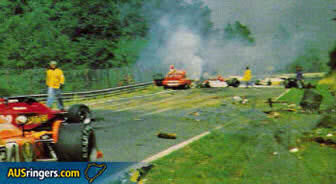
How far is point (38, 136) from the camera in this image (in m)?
6.17

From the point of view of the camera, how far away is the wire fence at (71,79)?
21281mm

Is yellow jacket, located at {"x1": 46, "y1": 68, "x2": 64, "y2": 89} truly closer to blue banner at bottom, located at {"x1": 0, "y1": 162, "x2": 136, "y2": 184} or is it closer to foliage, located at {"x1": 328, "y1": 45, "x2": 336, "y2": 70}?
blue banner at bottom, located at {"x1": 0, "y1": 162, "x2": 136, "y2": 184}

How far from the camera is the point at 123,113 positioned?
45.9 feet

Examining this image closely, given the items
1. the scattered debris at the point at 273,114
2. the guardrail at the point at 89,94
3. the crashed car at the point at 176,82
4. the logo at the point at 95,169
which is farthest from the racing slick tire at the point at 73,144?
the crashed car at the point at 176,82

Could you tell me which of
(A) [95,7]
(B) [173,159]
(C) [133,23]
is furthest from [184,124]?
(C) [133,23]


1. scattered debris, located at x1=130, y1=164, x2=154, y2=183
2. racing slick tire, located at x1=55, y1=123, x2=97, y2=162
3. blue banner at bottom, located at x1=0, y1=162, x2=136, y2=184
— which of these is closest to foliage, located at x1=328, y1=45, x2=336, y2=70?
scattered debris, located at x1=130, y1=164, x2=154, y2=183

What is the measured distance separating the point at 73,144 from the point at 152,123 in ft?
19.0

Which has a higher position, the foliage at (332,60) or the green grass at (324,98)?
the foliage at (332,60)

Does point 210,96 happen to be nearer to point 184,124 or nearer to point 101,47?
point 184,124

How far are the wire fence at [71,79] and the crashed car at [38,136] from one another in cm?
1536

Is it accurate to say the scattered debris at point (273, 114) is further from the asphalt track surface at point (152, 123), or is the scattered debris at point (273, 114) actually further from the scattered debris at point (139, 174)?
the scattered debris at point (139, 174)

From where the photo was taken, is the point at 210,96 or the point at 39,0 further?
the point at 39,0

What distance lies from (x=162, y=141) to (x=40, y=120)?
10.5 feet

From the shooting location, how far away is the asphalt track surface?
795cm
